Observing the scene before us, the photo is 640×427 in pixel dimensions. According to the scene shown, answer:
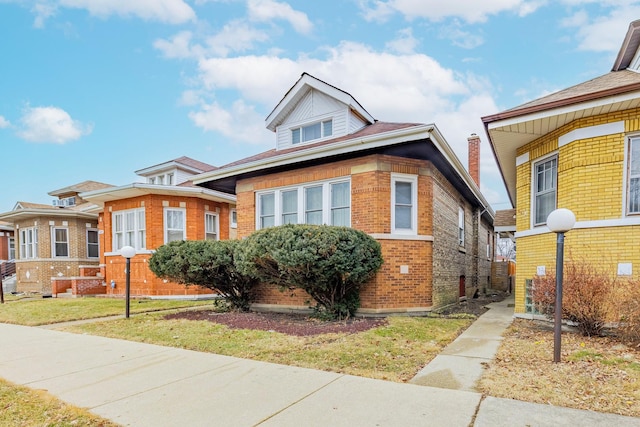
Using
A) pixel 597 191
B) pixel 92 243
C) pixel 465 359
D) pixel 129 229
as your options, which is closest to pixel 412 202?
pixel 597 191

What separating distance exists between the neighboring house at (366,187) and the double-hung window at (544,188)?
2.03 m

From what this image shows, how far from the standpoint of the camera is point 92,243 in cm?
2011

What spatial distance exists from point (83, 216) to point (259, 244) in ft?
54.6

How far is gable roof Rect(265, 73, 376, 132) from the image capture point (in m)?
10.3

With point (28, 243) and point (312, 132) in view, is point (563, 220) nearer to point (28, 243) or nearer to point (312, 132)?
point (312, 132)

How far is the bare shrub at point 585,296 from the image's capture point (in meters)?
5.62

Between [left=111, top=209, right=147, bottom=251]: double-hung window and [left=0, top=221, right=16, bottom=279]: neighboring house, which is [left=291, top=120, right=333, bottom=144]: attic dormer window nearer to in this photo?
[left=111, top=209, right=147, bottom=251]: double-hung window

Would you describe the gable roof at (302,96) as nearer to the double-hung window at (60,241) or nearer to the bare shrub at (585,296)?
the bare shrub at (585,296)

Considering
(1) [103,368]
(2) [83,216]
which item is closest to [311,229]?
(1) [103,368]

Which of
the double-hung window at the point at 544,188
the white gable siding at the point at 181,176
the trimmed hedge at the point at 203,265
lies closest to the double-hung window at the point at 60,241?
the white gable siding at the point at 181,176

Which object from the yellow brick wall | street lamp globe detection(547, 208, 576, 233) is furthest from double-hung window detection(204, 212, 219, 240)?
street lamp globe detection(547, 208, 576, 233)

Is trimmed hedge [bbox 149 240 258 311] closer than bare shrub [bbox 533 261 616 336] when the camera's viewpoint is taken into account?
No

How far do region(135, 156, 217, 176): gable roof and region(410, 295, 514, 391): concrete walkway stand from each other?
43.7ft

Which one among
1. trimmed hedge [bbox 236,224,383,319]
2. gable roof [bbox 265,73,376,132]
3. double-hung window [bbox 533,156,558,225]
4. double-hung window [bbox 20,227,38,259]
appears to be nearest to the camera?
trimmed hedge [bbox 236,224,383,319]
